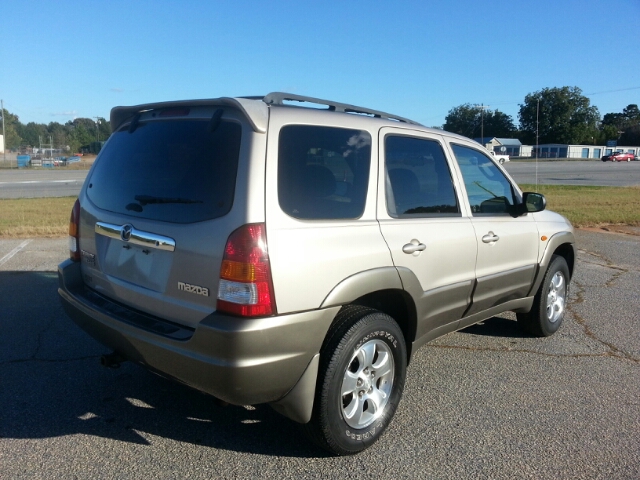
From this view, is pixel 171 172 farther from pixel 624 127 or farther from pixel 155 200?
pixel 624 127

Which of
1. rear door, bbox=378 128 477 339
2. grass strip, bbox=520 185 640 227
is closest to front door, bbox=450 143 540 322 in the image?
rear door, bbox=378 128 477 339

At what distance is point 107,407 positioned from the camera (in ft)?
11.7

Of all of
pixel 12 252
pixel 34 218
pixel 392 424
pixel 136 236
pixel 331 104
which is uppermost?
pixel 331 104

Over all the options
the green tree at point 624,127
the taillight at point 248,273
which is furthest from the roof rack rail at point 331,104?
the green tree at point 624,127

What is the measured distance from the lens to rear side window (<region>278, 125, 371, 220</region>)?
2785 mm

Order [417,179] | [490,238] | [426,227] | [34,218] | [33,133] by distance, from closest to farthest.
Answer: [426,227], [417,179], [490,238], [34,218], [33,133]

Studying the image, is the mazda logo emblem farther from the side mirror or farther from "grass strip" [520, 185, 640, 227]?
"grass strip" [520, 185, 640, 227]

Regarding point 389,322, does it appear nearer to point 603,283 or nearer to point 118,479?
point 118,479

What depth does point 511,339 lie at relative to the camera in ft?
16.8

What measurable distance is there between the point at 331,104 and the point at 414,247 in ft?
3.40

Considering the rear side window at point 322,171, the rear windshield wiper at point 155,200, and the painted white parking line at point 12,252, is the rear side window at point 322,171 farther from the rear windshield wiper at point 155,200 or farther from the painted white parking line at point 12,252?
the painted white parking line at point 12,252

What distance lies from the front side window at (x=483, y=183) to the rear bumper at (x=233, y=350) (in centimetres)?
184

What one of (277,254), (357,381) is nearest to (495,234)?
(357,381)

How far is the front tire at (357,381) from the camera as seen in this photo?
9.42 ft
